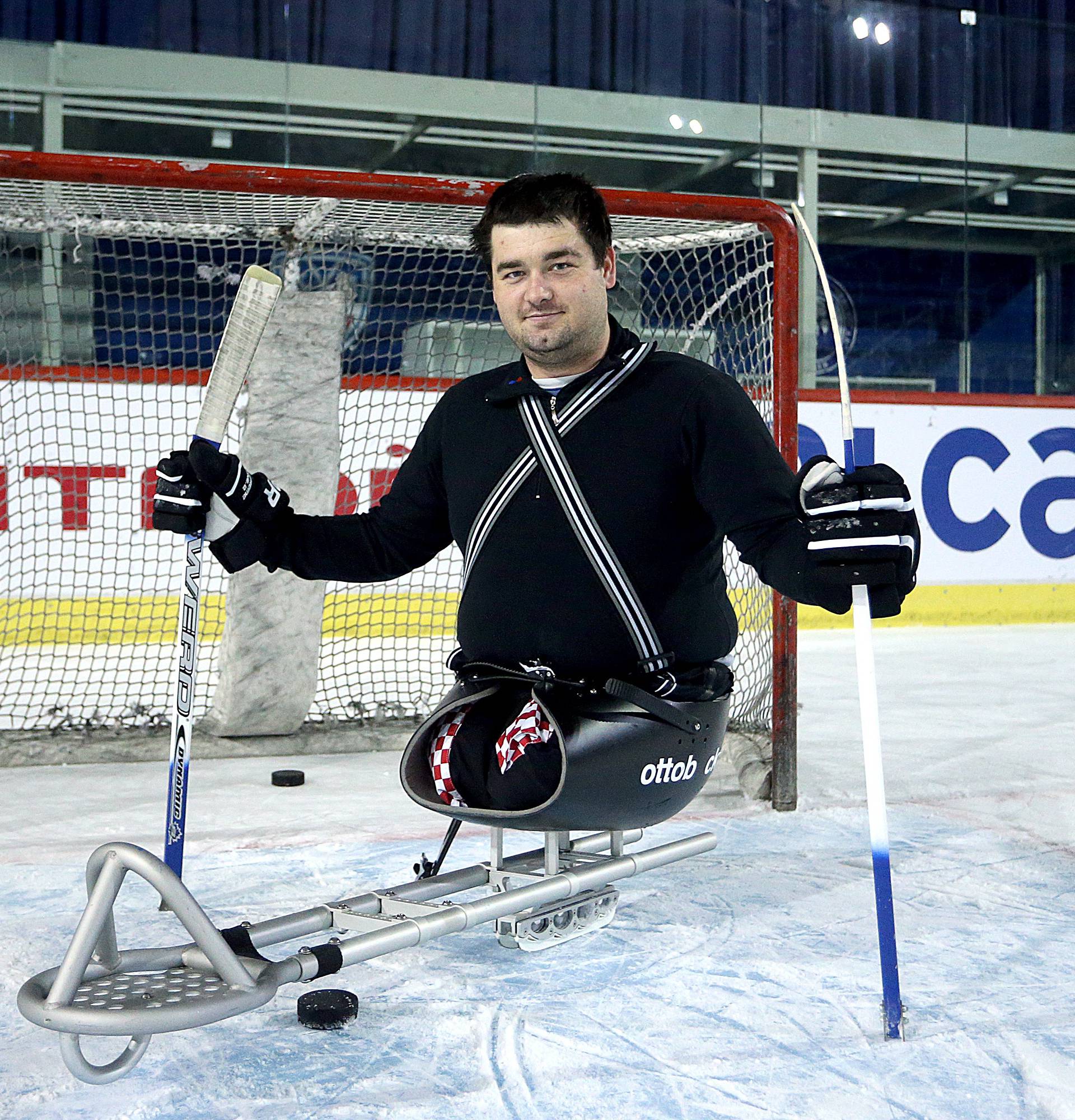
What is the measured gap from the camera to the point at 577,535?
1.76 m

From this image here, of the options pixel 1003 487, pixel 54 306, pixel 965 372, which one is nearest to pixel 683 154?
pixel 965 372

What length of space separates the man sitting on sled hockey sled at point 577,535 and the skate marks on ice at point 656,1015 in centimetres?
24

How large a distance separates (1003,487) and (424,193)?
14.4 ft

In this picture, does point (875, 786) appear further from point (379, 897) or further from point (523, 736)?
point (379, 897)

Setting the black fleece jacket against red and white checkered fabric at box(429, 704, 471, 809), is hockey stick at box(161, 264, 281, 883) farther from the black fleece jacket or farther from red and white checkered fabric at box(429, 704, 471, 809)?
red and white checkered fabric at box(429, 704, 471, 809)

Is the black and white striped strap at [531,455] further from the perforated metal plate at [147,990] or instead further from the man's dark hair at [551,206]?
the perforated metal plate at [147,990]

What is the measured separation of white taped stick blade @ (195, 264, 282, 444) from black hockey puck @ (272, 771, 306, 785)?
150cm

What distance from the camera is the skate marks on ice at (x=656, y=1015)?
1.38 meters

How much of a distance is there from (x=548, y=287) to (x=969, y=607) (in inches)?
205

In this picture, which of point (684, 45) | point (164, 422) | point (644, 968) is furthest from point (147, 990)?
point (684, 45)

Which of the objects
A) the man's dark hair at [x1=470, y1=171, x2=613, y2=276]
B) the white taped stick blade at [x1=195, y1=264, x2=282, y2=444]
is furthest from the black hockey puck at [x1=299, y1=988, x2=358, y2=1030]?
the man's dark hair at [x1=470, y1=171, x2=613, y2=276]

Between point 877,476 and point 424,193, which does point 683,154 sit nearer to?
point 424,193

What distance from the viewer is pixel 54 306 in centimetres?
491

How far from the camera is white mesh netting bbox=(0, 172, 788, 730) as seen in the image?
3764mm
